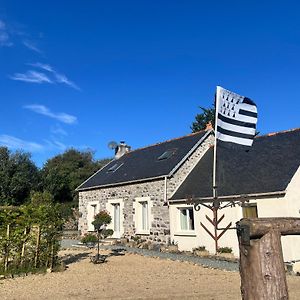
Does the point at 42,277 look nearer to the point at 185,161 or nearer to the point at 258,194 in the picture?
the point at 258,194

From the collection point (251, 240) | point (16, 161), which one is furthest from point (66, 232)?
point (251, 240)

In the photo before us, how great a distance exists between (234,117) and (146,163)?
965cm

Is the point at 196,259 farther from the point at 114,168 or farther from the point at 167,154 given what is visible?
the point at 114,168

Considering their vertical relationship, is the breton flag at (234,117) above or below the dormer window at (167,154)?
below

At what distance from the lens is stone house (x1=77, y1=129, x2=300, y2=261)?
13.1m

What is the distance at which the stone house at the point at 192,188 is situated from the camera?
43.0 feet

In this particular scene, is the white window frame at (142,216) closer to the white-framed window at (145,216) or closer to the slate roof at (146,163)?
the white-framed window at (145,216)

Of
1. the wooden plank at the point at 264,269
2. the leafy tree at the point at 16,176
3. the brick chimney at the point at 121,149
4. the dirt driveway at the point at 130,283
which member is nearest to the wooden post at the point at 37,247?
the dirt driveway at the point at 130,283

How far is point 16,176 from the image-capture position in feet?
104

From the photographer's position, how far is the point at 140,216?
19.1 m

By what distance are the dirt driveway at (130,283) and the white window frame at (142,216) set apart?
5727 mm

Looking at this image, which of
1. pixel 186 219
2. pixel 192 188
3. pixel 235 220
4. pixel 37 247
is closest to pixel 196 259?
pixel 235 220

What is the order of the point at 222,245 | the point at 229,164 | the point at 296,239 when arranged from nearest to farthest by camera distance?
1. the point at 296,239
2. the point at 222,245
3. the point at 229,164

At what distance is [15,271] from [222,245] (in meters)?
8.01
